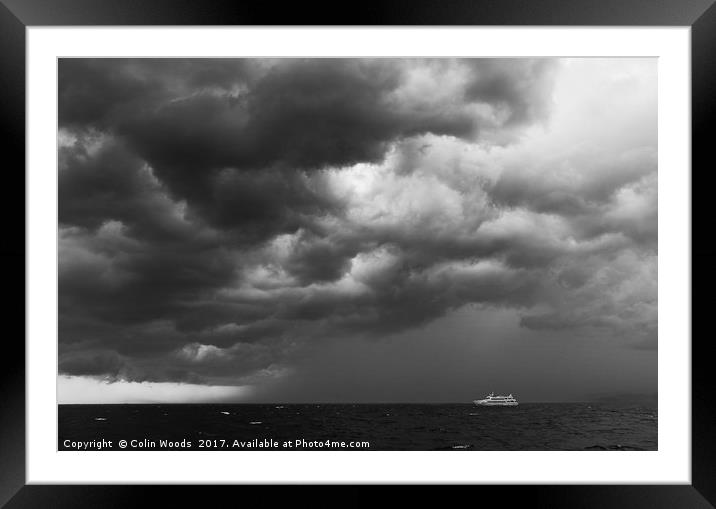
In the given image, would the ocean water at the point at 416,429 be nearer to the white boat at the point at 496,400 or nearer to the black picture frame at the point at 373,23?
the white boat at the point at 496,400

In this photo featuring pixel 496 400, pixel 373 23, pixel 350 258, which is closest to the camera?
pixel 373 23

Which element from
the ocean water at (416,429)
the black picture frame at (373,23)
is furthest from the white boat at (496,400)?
the black picture frame at (373,23)

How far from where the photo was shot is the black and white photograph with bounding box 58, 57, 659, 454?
67.9 ft

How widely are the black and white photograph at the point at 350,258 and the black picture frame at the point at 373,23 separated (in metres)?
15.2

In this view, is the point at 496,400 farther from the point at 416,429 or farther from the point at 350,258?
the point at 350,258

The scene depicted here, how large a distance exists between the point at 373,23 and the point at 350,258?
24077 mm

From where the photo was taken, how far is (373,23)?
8.00 feet

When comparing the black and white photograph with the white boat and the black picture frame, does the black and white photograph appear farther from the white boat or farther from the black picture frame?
the black picture frame

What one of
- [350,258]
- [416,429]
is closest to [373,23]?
[416,429]

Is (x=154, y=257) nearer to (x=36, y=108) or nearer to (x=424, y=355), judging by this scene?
(x=424, y=355)

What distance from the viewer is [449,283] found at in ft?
79.9

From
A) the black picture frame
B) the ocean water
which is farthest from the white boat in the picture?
the black picture frame

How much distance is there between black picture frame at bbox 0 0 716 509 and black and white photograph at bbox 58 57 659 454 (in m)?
15.2

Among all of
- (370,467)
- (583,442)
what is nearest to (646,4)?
(370,467)
